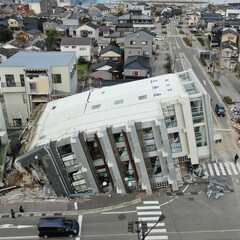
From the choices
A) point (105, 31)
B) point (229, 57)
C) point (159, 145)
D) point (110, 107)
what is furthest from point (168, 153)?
point (105, 31)

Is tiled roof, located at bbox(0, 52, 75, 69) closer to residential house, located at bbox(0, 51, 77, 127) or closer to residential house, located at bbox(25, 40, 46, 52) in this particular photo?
residential house, located at bbox(0, 51, 77, 127)

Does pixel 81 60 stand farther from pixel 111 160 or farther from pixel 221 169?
pixel 111 160

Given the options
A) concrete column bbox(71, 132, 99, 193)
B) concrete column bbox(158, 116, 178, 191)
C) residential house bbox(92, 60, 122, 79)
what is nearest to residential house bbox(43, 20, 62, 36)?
residential house bbox(92, 60, 122, 79)

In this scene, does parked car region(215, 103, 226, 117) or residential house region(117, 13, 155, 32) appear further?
residential house region(117, 13, 155, 32)

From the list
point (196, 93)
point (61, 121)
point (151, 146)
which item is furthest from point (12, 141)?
point (196, 93)

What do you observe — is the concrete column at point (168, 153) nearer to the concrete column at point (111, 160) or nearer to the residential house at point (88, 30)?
the concrete column at point (111, 160)

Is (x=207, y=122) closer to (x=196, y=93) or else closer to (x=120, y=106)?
(x=196, y=93)
